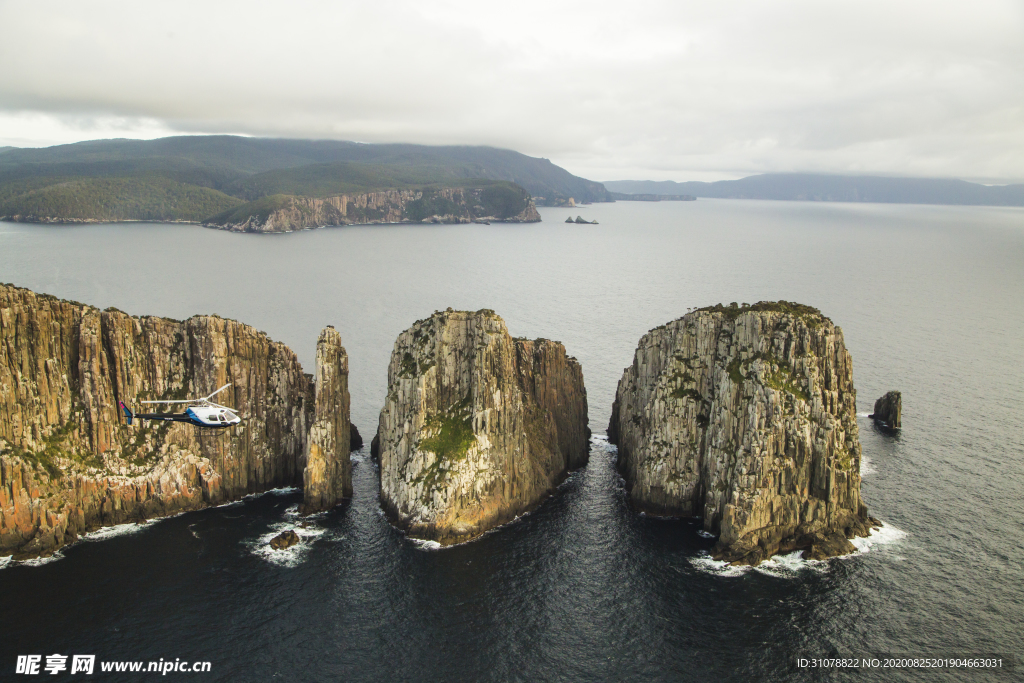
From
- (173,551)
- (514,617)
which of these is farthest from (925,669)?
(173,551)

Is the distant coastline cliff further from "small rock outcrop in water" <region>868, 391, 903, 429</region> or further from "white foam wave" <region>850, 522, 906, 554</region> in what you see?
"small rock outcrop in water" <region>868, 391, 903, 429</region>

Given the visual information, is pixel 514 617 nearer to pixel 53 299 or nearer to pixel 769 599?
pixel 769 599

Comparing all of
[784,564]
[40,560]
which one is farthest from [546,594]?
[40,560]

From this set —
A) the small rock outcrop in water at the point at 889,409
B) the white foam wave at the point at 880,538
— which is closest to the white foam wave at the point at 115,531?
the white foam wave at the point at 880,538

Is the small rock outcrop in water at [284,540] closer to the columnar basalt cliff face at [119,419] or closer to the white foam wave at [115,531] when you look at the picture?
the columnar basalt cliff face at [119,419]

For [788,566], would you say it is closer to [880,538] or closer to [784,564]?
[784,564]

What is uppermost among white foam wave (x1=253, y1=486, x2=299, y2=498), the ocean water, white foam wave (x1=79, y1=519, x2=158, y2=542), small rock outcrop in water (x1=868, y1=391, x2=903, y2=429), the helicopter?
the helicopter

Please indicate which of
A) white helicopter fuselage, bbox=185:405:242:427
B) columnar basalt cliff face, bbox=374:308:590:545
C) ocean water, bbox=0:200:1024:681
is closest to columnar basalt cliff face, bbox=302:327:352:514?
ocean water, bbox=0:200:1024:681
